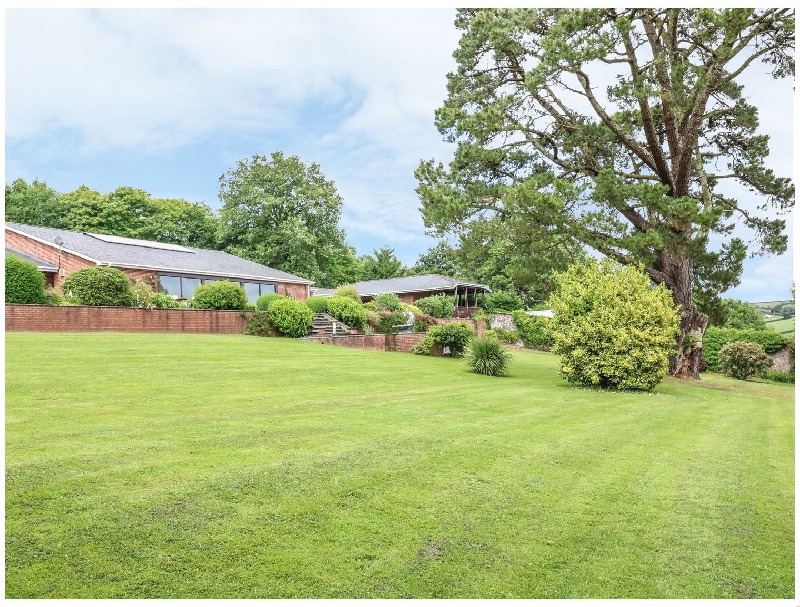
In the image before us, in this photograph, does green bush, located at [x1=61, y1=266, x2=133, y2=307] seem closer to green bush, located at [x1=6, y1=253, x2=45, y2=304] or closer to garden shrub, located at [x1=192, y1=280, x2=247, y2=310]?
green bush, located at [x1=6, y1=253, x2=45, y2=304]

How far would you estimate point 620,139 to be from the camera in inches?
624

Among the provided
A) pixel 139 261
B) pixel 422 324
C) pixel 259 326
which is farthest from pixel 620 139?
pixel 139 261

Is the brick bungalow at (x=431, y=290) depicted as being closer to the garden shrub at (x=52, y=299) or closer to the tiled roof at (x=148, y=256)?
the tiled roof at (x=148, y=256)

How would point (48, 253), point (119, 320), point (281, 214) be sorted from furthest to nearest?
point (281, 214) → point (48, 253) → point (119, 320)

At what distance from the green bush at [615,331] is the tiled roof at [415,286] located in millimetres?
23840

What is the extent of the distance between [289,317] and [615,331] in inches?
425

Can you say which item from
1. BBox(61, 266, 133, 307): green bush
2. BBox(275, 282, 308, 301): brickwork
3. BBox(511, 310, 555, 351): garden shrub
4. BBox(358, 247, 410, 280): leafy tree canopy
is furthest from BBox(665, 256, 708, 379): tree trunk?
BBox(358, 247, 410, 280): leafy tree canopy

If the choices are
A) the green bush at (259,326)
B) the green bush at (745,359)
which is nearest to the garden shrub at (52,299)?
the green bush at (259,326)

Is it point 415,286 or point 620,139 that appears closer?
point 620,139

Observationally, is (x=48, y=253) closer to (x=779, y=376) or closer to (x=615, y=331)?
(x=615, y=331)
